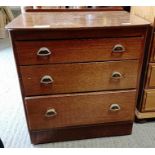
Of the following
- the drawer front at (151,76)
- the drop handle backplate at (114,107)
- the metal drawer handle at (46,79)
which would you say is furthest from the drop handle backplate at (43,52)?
the drawer front at (151,76)

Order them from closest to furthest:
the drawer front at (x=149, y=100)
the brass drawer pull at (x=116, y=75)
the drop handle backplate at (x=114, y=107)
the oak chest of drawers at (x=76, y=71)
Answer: the oak chest of drawers at (x=76, y=71), the brass drawer pull at (x=116, y=75), the drop handle backplate at (x=114, y=107), the drawer front at (x=149, y=100)

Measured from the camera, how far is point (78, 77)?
1.10m

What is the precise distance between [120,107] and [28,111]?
57 centimetres

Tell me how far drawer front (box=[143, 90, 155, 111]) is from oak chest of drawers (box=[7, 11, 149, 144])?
0.57 feet

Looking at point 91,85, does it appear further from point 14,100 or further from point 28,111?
point 14,100

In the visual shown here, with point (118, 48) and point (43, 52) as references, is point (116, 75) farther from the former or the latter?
point (43, 52)

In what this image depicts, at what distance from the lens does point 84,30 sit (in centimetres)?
98

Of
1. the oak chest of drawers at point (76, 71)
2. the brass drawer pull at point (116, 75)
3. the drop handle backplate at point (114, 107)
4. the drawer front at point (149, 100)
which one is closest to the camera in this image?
the oak chest of drawers at point (76, 71)

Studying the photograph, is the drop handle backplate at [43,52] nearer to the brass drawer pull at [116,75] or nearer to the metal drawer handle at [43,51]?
the metal drawer handle at [43,51]

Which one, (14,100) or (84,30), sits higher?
(84,30)

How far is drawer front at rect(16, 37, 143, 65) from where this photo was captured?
3.26 ft

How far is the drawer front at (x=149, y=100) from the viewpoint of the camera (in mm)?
1352

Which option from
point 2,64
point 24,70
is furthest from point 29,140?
point 2,64

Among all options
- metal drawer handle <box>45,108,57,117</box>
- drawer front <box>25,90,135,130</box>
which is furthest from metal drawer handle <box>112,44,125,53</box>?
metal drawer handle <box>45,108,57,117</box>
